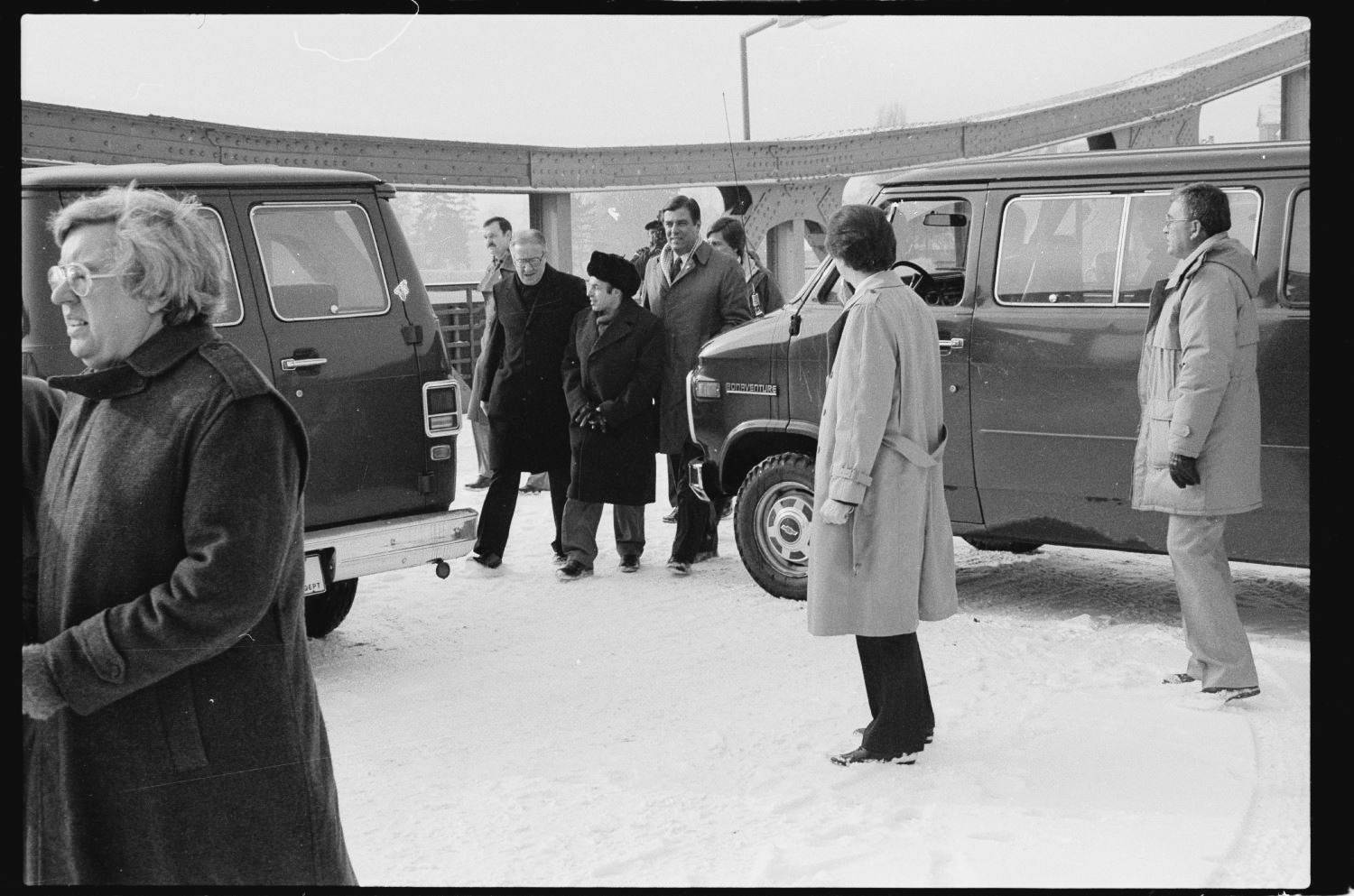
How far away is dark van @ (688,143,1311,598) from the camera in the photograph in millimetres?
5891

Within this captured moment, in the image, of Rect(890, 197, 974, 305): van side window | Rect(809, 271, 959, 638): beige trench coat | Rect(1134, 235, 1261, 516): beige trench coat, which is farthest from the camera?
Rect(890, 197, 974, 305): van side window

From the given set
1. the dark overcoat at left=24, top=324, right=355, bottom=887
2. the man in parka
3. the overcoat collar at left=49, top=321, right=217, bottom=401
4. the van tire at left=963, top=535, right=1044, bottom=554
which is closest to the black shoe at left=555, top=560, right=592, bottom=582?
the van tire at left=963, top=535, right=1044, bottom=554

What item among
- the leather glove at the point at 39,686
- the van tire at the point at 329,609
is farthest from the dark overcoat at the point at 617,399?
the leather glove at the point at 39,686

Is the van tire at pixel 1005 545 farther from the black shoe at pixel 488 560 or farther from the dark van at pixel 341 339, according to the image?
the dark van at pixel 341 339

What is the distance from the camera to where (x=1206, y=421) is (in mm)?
5066

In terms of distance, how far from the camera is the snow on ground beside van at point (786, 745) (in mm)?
3930

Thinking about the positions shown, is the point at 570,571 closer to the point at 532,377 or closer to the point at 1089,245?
the point at 532,377

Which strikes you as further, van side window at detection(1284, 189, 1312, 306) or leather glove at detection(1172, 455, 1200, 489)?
van side window at detection(1284, 189, 1312, 306)

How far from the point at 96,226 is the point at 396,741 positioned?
2925 millimetres

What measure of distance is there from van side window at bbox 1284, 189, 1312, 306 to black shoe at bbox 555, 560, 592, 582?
3.84 meters

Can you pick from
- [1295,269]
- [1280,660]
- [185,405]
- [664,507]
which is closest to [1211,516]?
[1280,660]

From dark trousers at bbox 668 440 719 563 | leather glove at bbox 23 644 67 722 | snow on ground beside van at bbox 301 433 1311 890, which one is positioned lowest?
snow on ground beside van at bbox 301 433 1311 890

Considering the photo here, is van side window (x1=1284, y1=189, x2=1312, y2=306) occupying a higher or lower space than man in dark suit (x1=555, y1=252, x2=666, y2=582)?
higher

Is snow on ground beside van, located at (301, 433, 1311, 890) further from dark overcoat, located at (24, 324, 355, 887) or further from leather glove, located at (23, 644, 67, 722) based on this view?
leather glove, located at (23, 644, 67, 722)
